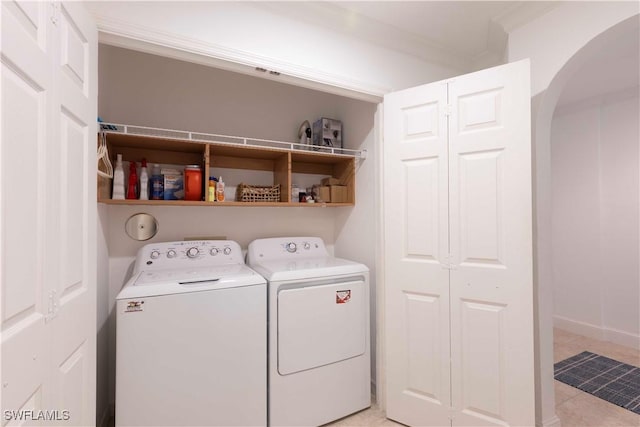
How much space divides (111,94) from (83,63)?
1.00 m

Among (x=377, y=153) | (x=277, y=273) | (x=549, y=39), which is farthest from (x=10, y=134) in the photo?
(x=549, y=39)

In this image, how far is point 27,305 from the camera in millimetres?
787

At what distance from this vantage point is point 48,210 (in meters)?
0.88

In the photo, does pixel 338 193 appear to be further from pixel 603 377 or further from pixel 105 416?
pixel 603 377

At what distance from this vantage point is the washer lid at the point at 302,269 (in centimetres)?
182

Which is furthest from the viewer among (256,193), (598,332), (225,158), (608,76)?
(598,332)

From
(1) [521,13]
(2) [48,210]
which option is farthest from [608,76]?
(2) [48,210]

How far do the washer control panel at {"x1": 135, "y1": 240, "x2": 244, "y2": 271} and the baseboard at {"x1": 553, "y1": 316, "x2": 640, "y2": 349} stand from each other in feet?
12.1

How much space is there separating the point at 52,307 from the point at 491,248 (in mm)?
1841

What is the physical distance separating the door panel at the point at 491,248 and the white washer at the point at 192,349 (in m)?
1.13

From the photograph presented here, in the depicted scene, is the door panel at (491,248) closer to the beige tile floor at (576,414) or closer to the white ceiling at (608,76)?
the beige tile floor at (576,414)

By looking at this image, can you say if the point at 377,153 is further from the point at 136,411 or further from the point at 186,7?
the point at 136,411

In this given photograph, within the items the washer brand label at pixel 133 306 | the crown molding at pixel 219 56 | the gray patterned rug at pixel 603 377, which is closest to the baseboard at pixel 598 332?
the gray patterned rug at pixel 603 377

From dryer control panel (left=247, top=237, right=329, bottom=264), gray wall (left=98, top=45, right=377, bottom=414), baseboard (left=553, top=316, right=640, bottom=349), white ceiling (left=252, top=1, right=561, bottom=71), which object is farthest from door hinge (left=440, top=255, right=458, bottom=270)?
baseboard (left=553, top=316, right=640, bottom=349)
